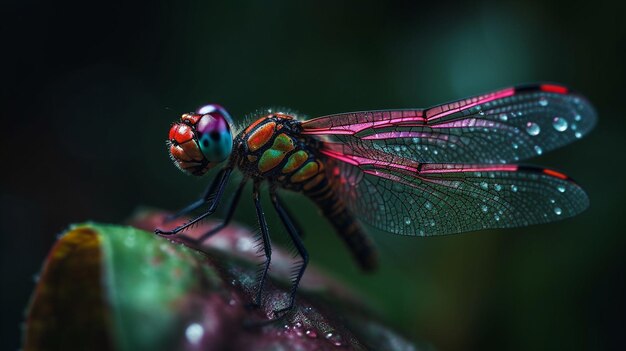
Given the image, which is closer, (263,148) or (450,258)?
(263,148)

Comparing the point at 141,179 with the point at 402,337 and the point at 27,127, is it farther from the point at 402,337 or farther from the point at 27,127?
the point at 402,337

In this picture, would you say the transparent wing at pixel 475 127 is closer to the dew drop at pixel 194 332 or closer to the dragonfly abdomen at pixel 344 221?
the dragonfly abdomen at pixel 344 221

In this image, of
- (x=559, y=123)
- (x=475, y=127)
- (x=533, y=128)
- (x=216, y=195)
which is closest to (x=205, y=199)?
(x=216, y=195)

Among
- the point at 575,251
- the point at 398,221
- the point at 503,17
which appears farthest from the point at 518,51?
the point at 398,221

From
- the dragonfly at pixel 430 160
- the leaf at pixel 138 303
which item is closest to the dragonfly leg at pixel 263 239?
the dragonfly at pixel 430 160

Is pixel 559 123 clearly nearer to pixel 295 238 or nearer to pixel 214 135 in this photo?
pixel 295 238
